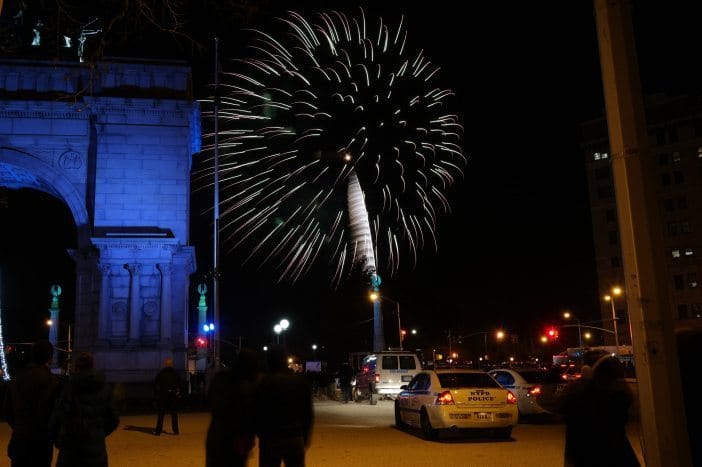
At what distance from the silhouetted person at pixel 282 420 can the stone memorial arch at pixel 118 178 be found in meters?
24.1

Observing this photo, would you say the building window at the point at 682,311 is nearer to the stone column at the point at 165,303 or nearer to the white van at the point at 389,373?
the white van at the point at 389,373

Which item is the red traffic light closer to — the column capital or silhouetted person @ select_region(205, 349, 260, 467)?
the column capital

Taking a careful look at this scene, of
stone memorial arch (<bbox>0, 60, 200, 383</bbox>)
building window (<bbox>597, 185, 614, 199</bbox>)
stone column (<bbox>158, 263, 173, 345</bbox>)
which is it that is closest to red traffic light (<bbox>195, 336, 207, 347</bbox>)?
stone memorial arch (<bbox>0, 60, 200, 383</bbox>)

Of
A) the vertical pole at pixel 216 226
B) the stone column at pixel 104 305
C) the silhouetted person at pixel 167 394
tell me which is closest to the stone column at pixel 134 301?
the stone column at pixel 104 305

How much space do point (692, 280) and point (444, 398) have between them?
7533 cm

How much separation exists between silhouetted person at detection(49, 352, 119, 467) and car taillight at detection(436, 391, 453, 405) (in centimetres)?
837

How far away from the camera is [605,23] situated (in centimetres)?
546

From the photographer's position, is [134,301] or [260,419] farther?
[134,301]

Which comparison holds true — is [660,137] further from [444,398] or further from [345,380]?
[444,398]

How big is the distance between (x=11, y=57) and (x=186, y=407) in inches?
752

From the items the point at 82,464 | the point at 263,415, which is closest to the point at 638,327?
the point at 263,415

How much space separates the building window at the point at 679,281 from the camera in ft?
261

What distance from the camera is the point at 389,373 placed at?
26375mm

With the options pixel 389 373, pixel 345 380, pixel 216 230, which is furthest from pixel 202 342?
pixel 389 373
